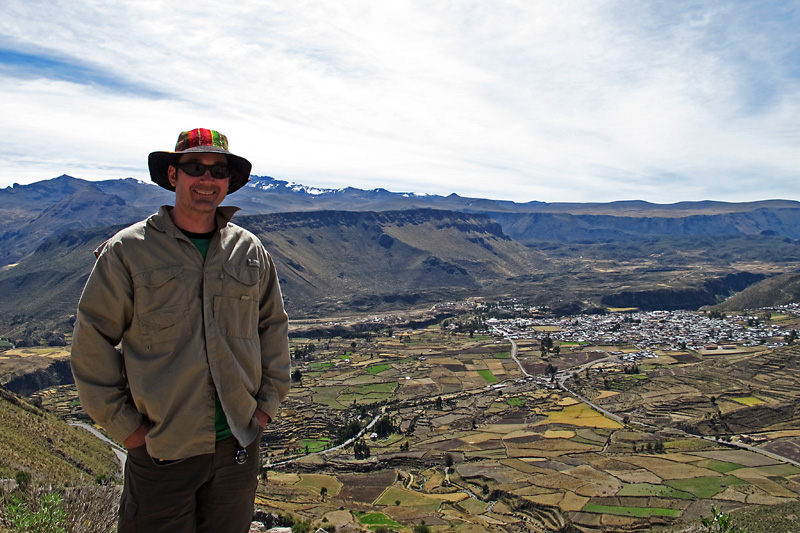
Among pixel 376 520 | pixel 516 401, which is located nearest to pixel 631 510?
pixel 376 520

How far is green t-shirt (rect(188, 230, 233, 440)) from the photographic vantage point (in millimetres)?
4109

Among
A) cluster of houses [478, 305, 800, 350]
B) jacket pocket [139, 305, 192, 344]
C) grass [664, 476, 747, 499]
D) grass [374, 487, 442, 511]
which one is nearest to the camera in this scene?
jacket pocket [139, 305, 192, 344]

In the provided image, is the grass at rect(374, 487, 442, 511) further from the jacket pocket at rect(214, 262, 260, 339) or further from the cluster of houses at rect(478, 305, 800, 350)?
the cluster of houses at rect(478, 305, 800, 350)

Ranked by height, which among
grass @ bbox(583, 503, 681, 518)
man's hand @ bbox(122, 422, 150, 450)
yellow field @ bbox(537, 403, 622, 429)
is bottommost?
yellow field @ bbox(537, 403, 622, 429)

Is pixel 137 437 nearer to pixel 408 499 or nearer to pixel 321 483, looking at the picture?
pixel 408 499

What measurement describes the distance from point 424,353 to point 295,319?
154 feet

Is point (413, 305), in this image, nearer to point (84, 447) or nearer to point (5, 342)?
point (5, 342)

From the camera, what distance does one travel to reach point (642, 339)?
4198 inches

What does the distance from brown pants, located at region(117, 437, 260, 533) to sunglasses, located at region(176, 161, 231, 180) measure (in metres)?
1.96

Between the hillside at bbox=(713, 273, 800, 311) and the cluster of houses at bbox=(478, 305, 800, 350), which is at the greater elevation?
the hillside at bbox=(713, 273, 800, 311)

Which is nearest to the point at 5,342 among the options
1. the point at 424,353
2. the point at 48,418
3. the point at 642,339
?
the point at 424,353

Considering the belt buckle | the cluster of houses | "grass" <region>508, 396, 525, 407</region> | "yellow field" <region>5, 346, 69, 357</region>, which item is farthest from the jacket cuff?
the cluster of houses

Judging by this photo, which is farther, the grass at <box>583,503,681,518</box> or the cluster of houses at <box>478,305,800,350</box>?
the cluster of houses at <box>478,305,800,350</box>

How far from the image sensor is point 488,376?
79.6 metres
